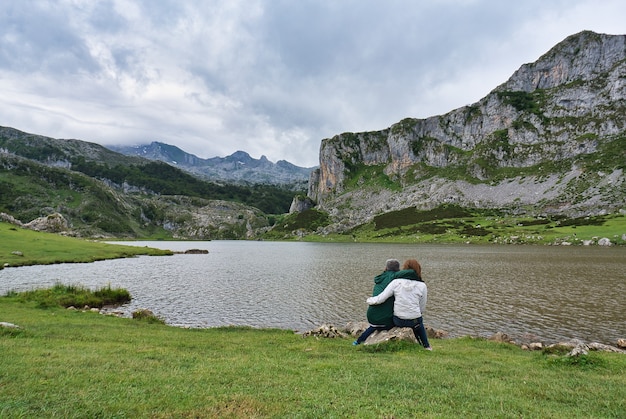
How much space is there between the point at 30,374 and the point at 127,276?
5218 centimetres

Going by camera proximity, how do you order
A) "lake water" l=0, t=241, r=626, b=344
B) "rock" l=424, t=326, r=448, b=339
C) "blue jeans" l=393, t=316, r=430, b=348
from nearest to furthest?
1. "blue jeans" l=393, t=316, r=430, b=348
2. "rock" l=424, t=326, r=448, b=339
3. "lake water" l=0, t=241, r=626, b=344

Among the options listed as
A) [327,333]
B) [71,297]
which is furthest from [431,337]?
[71,297]

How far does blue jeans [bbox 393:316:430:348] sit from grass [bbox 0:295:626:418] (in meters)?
0.68

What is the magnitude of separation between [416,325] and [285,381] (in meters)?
8.14

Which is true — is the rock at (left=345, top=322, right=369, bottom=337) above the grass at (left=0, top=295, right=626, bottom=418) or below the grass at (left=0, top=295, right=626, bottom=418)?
below

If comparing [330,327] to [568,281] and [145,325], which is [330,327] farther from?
[568,281]

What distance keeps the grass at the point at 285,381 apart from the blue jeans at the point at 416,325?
68cm

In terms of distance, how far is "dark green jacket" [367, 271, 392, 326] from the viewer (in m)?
16.3

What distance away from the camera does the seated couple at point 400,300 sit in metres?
15.6

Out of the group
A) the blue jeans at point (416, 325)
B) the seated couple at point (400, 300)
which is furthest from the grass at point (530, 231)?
the seated couple at point (400, 300)

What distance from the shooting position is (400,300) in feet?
51.5

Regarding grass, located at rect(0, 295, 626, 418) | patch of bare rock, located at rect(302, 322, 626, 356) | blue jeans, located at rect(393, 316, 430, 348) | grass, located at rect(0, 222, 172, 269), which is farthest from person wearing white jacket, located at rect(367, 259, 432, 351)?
grass, located at rect(0, 222, 172, 269)

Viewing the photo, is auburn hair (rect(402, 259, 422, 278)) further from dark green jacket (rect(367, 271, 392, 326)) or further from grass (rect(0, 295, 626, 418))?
grass (rect(0, 295, 626, 418))

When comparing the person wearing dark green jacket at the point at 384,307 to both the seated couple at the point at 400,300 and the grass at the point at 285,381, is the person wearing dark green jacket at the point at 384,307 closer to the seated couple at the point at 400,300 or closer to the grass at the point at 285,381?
the seated couple at the point at 400,300
